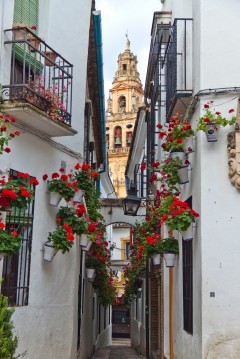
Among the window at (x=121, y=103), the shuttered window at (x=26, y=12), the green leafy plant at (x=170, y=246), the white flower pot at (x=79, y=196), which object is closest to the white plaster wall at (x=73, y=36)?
the shuttered window at (x=26, y=12)

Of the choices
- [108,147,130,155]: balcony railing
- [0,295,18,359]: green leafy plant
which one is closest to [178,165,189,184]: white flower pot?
[0,295,18,359]: green leafy plant

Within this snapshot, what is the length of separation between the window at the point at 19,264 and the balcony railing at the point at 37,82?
120 cm

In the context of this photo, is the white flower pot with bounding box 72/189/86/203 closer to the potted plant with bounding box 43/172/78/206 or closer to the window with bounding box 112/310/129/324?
the potted plant with bounding box 43/172/78/206

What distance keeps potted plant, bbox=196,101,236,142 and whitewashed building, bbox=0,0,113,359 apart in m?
2.54

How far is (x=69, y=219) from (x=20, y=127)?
6.40 ft

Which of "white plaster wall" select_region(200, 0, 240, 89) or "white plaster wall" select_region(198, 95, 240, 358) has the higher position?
"white plaster wall" select_region(200, 0, 240, 89)

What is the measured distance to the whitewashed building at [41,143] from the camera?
9023 millimetres

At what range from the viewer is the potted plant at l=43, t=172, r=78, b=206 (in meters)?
9.91

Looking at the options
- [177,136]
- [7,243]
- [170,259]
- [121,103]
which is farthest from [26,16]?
[121,103]

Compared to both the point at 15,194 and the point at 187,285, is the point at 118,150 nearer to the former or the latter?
the point at 187,285

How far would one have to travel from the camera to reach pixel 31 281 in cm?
947

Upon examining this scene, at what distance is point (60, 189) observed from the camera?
992cm

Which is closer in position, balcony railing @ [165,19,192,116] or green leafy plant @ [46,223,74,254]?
green leafy plant @ [46,223,74,254]

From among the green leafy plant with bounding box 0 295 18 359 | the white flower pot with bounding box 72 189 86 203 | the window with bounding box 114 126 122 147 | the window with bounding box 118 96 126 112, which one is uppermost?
the window with bounding box 118 96 126 112
